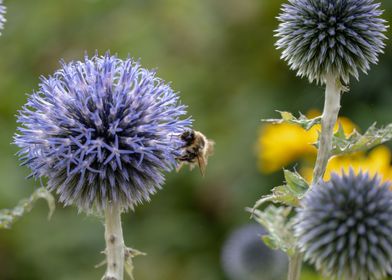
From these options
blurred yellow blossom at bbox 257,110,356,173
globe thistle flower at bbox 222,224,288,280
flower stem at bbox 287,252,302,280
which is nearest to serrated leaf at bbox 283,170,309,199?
flower stem at bbox 287,252,302,280

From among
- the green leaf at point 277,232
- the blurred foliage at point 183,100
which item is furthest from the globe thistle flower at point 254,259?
the green leaf at point 277,232

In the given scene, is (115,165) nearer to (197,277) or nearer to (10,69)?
(197,277)

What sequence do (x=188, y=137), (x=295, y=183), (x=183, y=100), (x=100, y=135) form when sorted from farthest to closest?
(x=183, y=100) → (x=188, y=137) → (x=100, y=135) → (x=295, y=183)

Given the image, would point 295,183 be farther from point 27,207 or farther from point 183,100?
point 183,100

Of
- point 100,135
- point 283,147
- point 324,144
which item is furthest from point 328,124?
point 283,147

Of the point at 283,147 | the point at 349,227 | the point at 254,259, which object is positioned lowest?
the point at 349,227
